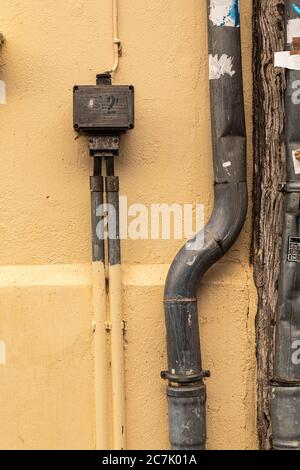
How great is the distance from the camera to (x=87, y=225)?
8.63ft

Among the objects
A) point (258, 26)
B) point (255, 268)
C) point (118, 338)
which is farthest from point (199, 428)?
point (258, 26)

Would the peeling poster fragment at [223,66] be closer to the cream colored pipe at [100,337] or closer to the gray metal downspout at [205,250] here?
the gray metal downspout at [205,250]

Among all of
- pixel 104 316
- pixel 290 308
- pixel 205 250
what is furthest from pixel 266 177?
pixel 104 316

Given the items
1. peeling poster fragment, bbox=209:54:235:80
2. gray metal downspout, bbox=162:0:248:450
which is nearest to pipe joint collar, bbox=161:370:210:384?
gray metal downspout, bbox=162:0:248:450

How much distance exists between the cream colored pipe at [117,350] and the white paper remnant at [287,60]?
1.02 metres

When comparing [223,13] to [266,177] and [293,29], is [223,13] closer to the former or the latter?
[293,29]

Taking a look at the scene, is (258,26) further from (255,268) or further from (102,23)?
(255,268)

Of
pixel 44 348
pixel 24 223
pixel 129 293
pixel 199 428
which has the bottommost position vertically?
pixel 199 428

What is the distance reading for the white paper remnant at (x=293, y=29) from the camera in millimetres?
2521

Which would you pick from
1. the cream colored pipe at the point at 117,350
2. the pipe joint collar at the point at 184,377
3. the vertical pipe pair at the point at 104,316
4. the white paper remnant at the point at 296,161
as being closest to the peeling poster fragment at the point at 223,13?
the white paper remnant at the point at 296,161

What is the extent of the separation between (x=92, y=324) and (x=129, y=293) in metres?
0.19

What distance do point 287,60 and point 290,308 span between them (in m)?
0.97

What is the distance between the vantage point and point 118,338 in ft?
8.47

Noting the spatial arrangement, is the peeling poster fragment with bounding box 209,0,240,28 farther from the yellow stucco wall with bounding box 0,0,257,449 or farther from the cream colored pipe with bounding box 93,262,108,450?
the cream colored pipe with bounding box 93,262,108,450
